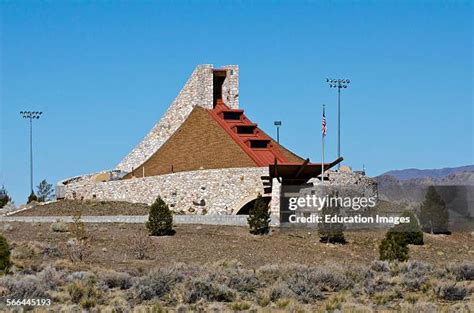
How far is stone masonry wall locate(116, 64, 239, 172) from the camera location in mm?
58812

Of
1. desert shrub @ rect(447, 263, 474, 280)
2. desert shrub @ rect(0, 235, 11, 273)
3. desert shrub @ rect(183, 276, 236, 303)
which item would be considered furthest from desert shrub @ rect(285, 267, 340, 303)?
desert shrub @ rect(0, 235, 11, 273)

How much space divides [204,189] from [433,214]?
12.1m

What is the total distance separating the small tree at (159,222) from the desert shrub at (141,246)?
4.90 feet

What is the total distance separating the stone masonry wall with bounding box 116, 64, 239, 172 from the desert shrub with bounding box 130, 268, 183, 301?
3420 cm

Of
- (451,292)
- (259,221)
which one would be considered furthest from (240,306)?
(259,221)

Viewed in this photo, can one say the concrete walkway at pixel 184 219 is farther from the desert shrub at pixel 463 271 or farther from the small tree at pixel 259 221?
the desert shrub at pixel 463 271

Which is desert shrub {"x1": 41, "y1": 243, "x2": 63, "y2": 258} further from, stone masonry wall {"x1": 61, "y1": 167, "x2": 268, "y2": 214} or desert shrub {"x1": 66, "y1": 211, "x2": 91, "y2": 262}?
stone masonry wall {"x1": 61, "y1": 167, "x2": 268, "y2": 214}

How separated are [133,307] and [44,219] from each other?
2736cm

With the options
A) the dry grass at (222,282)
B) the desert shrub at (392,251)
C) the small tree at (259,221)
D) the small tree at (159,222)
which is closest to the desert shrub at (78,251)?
the dry grass at (222,282)

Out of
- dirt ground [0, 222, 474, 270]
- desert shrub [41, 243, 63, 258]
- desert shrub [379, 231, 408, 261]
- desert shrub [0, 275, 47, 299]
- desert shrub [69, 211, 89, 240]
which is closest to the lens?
desert shrub [0, 275, 47, 299]

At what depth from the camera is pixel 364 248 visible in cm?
4075

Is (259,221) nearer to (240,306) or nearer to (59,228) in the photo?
(59,228)

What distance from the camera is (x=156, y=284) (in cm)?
2339

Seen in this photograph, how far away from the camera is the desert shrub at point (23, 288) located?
22219 mm
